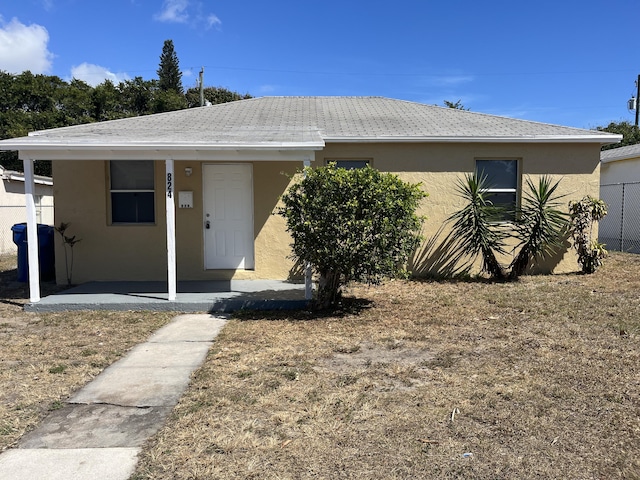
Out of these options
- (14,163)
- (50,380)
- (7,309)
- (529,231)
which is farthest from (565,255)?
(14,163)

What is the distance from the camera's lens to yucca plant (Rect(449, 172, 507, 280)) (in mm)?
9273

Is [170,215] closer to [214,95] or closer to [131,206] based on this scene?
[131,206]

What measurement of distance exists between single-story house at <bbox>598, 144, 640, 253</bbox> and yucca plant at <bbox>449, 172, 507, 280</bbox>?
754 cm

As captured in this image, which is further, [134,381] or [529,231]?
[529,231]

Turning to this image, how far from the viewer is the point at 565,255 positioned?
10.1 m

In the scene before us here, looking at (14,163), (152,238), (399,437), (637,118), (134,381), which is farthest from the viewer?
(637,118)

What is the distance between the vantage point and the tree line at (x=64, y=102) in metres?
29.9

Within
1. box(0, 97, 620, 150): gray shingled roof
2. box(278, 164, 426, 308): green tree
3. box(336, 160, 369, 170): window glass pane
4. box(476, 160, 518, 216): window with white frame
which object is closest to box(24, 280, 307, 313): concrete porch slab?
box(278, 164, 426, 308): green tree

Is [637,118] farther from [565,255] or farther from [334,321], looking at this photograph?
[334,321]

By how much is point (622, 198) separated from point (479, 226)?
916 centimetres

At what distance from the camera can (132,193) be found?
927cm

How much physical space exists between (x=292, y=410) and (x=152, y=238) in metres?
6.34

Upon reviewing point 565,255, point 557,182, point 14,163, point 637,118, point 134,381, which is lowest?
point 134,381

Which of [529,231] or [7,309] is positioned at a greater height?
[529,231]
